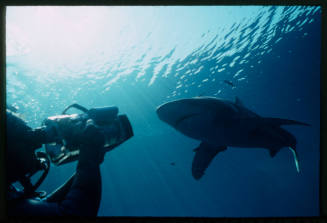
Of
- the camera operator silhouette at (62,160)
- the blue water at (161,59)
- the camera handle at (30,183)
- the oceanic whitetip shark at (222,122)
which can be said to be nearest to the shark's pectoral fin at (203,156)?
the oceanic whitetip shark at (222,122)

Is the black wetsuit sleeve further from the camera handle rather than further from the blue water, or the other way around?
the blue water

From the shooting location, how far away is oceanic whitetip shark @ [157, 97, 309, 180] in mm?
3455

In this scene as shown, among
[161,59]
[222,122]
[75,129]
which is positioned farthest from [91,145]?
[161,59]

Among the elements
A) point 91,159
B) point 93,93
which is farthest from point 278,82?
point 91,159

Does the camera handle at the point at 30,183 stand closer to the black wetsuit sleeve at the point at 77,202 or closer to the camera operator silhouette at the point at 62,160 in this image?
the camera operator silhouette at the point at 62,160

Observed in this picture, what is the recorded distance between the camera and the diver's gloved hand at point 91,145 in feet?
5.25

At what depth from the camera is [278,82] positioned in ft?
48.4

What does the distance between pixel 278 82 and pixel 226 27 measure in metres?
8.27

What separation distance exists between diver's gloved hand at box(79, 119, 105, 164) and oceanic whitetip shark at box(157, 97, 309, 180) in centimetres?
176

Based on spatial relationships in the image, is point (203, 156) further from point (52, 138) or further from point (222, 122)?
point (52, 138)

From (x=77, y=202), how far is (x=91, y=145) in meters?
0.46

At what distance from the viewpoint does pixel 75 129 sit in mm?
1847

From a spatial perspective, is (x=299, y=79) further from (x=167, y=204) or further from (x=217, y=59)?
(x=167, y=204)

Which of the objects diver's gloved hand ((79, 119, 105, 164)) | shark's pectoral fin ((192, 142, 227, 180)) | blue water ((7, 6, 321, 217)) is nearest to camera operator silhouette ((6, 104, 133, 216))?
diver's gloved hand ((79, 119, 105, 164))
